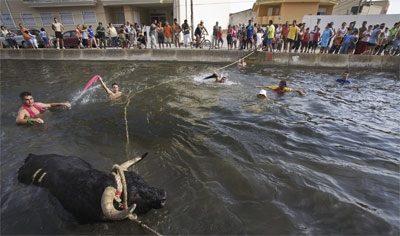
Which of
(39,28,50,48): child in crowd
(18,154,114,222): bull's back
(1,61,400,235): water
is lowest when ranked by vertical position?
(1,61,400,235): water

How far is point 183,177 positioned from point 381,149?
534cm

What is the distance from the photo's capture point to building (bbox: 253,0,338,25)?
33000 millimetres

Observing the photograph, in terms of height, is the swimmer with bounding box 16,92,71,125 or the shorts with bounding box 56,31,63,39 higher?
the shorts with bounding box 56,31,63,39

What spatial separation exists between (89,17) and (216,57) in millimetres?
20112

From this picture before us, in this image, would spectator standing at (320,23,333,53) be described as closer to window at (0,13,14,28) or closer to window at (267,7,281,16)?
window at (267,7,281,16)

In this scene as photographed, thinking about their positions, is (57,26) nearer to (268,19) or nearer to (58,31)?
(58,31)

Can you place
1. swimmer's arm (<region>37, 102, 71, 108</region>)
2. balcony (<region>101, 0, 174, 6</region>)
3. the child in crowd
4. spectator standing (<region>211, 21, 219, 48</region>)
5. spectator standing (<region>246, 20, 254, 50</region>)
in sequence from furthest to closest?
balcony (<region>101, 0, 174, 6</region>)
the child in crowd
spectator standing (<region>211, 21, 219, 48</region>)
spectator standing (<region>246, 20, 254, 50</region>)
swimmer's arm (<region>37, 102, 71, 108</region>)

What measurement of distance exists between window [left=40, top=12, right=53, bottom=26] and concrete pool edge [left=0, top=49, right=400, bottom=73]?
12.7 m

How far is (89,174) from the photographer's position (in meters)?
4.23

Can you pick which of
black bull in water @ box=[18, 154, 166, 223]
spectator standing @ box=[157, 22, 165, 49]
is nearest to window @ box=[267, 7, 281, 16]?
spectator standing @ box=[157, 22, 165, 49]

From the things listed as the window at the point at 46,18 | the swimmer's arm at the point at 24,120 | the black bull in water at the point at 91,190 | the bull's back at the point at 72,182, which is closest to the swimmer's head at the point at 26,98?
the swimmer's arm at the point at 24,120

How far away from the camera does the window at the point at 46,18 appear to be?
107 feet

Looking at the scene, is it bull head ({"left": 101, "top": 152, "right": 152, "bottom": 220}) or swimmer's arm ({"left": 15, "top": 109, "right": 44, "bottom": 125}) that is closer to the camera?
bull head ({"left": 101, "top": 152, "right": 152, "bottom": 220})

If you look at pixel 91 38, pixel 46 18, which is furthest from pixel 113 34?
pixel 46 18
